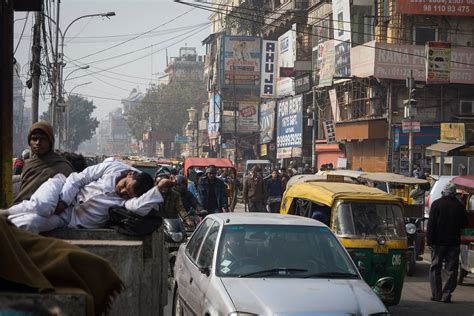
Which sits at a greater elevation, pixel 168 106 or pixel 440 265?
pixel 168 106

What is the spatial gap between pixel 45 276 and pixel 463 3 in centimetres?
3516

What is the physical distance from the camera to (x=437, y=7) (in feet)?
115

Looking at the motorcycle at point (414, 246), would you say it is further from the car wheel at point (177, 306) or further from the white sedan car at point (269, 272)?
the white sedan car at point (269, 272)

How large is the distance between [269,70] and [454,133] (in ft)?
89.7

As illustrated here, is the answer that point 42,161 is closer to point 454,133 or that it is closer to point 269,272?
point 269,272

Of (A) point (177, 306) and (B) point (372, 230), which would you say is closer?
(A) point (177, 306)

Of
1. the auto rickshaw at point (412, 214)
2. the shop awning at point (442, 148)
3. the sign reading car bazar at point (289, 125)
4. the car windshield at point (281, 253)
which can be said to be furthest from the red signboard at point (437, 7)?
the car windshield at point (281, 253)

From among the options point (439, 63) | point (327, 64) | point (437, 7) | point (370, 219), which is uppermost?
point (437, 7)

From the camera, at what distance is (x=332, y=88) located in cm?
4272

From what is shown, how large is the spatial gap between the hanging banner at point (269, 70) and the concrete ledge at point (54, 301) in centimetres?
5300

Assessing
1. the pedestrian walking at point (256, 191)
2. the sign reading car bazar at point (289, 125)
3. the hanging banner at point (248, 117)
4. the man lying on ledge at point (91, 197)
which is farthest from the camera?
the hanging banner at point (248, 117)

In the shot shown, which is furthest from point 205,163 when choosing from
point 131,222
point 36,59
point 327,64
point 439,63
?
point 131,222

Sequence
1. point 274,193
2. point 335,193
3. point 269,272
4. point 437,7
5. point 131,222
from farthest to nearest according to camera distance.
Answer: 1. point 437,7
2. point 274,193
3. point 335,193
4. point 269,272
5. point 131,222

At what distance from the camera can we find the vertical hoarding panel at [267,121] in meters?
56.9
